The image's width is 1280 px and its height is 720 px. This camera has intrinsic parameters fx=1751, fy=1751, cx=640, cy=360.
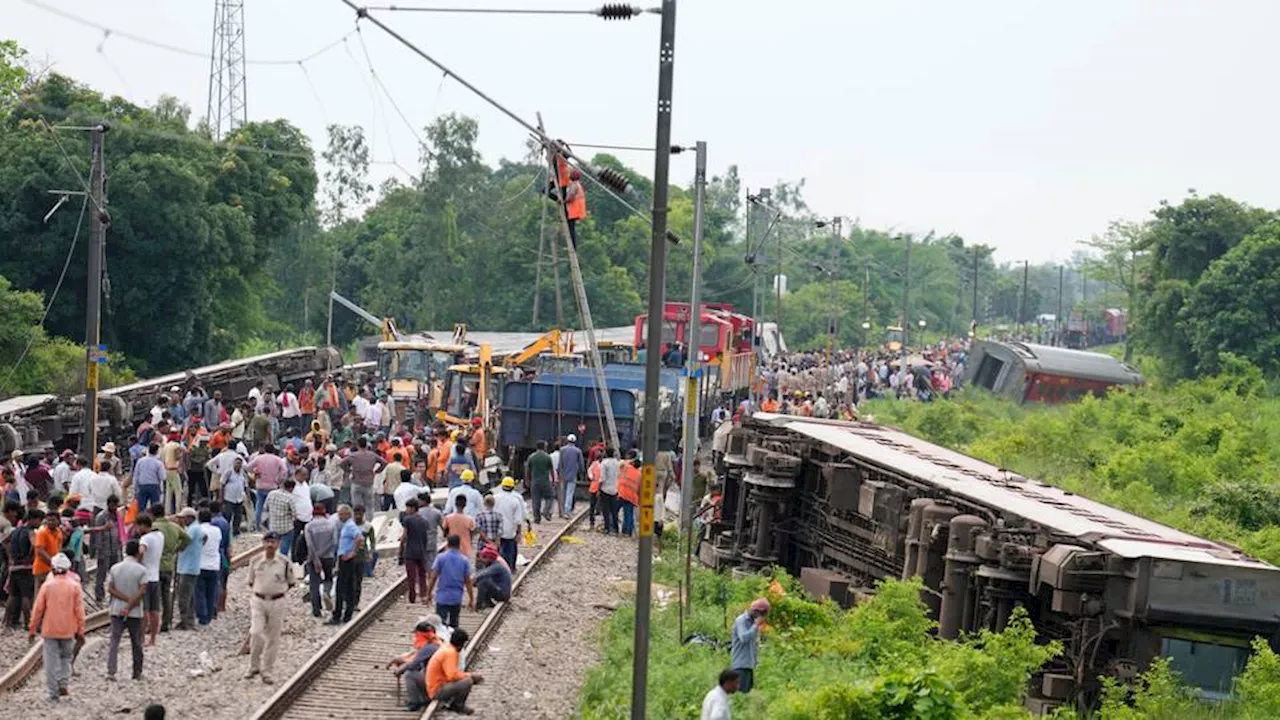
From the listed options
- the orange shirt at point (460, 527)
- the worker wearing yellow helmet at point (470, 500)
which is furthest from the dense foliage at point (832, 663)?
the worker wearing yellow helmet at point (470, 500)

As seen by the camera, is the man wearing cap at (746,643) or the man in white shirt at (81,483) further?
the man in white shirt at (81,483)

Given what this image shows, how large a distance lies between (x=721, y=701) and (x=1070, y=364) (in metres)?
49.0

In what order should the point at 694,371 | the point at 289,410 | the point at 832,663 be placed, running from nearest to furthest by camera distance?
the point at 832,663 < the point at 694,371 < the point at 289,410

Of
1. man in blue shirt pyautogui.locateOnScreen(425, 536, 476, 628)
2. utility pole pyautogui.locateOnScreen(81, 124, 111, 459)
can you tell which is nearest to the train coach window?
man in blue shirt pyautogui.locateOnScreen(425, 536, 476, 628)

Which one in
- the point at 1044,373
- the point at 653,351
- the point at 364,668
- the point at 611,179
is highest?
the point at 611,179

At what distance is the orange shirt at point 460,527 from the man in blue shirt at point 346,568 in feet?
4.12

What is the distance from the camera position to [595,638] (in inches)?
805

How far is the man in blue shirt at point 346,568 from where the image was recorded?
18938 mm

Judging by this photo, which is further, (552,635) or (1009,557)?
(552,635)

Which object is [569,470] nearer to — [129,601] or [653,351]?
[129,601]

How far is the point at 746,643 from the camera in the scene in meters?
15.8

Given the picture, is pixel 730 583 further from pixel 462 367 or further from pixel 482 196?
pixel 482 196

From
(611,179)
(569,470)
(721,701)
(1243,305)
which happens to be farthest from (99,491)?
(1243,305)

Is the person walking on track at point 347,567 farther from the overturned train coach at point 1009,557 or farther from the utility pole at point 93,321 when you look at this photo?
the utility pole at point 93,321
